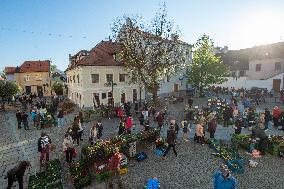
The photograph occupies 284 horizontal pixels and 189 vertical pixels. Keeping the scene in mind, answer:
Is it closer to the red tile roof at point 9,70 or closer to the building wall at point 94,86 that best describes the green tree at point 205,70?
the building wall at point 94,86

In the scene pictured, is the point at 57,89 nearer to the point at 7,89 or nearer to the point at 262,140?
the point at 7,89

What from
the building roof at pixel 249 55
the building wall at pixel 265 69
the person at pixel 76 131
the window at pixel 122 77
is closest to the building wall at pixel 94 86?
the window at pixel 122 77

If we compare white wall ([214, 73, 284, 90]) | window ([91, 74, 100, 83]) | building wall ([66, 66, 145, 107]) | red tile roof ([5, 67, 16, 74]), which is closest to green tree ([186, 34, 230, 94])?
white wall ([214, 73, 284, 90])

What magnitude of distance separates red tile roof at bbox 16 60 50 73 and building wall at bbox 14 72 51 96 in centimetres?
76

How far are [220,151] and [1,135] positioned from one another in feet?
54.8

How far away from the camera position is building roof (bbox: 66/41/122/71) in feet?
110

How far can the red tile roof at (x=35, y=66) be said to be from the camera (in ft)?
189

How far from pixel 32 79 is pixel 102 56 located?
28630 mm

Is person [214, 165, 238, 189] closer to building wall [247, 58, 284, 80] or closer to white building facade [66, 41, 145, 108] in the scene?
white building facade [66, 41, 145, 108]

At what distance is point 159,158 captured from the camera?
15586mm

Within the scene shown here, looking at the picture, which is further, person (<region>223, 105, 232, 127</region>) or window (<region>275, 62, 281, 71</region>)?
window (<region>275, 62, 281, 71</region>)

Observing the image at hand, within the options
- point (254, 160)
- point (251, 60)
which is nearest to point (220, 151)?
point (254, 160)

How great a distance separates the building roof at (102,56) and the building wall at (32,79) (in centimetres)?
→ 2372

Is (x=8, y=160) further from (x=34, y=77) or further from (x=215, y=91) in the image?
(x=34, y=77)
